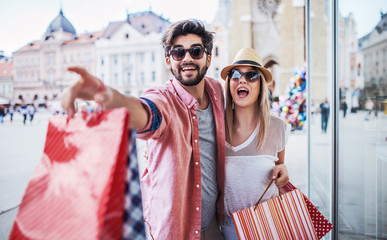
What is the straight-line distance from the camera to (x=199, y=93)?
1.57m

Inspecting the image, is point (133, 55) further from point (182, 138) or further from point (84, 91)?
point (84, 91)

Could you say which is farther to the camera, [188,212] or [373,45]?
[373,45]

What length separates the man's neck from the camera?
5.09ft

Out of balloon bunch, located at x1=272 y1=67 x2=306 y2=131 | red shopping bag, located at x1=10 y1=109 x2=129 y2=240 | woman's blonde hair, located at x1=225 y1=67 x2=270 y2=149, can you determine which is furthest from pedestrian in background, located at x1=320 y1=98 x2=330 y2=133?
red shopping bag, located at x1=10 y1=109 x2=129 y2=240

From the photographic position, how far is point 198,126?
142 centimetres

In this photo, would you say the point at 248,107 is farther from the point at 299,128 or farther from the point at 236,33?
the point at 236,33

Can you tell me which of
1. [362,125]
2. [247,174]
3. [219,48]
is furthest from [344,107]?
[219,48]

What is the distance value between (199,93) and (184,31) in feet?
1.22

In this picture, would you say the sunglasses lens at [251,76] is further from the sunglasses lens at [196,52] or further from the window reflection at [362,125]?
the window reflection at [362,125]

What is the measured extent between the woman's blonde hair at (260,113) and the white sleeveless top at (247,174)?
4cm

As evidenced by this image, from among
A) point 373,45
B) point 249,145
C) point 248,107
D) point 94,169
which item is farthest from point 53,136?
point 373,45

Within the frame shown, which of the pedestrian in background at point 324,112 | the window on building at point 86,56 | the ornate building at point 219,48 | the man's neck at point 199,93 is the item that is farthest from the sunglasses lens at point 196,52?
the window on building at point 86,56

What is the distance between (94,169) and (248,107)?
4.08 feet

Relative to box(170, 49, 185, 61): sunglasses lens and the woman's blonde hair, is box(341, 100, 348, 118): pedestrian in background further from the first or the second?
box(170, 49, 185, 61): sunglasses lens
